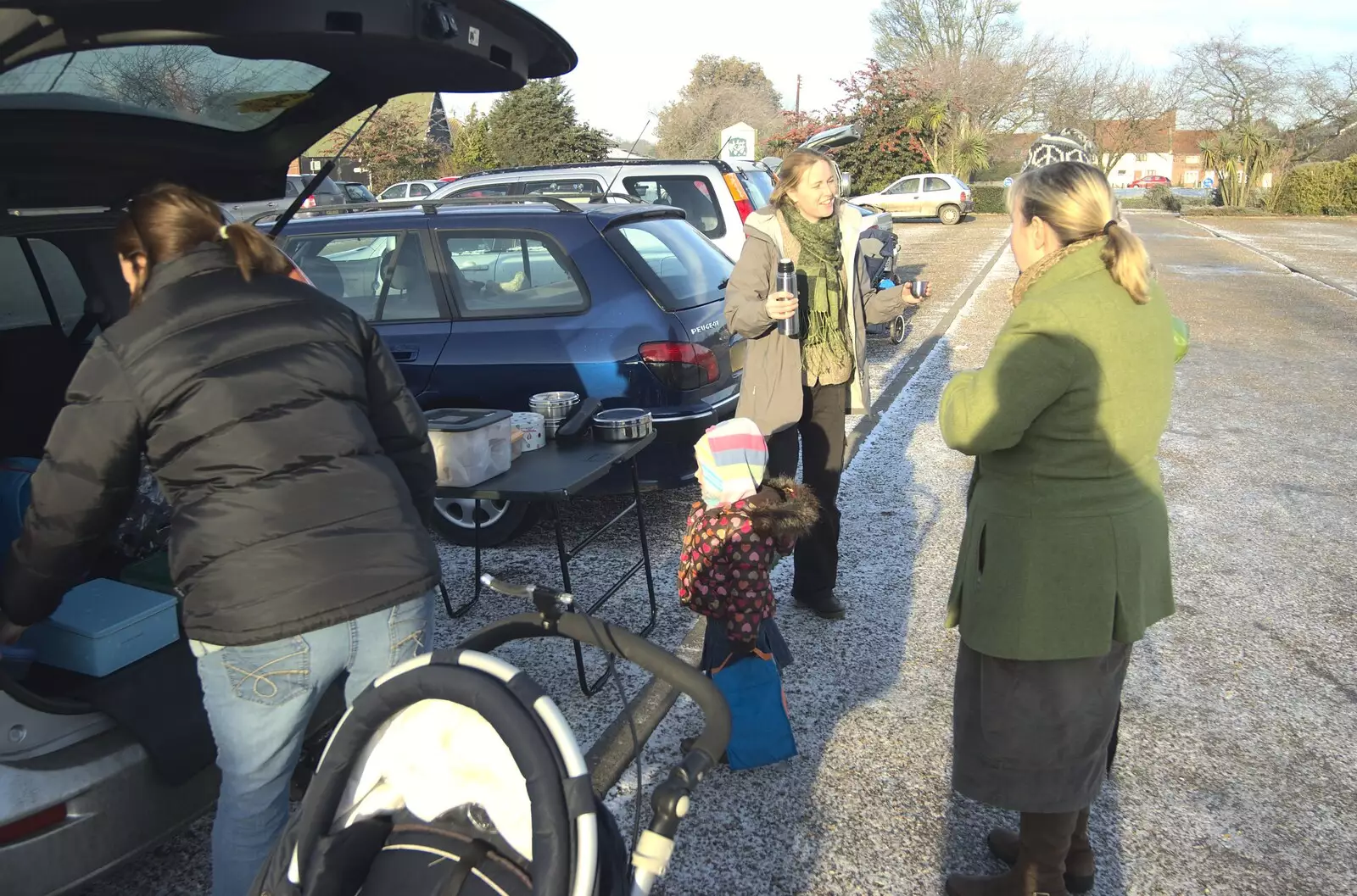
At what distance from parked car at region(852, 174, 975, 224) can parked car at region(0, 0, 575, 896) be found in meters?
31.0

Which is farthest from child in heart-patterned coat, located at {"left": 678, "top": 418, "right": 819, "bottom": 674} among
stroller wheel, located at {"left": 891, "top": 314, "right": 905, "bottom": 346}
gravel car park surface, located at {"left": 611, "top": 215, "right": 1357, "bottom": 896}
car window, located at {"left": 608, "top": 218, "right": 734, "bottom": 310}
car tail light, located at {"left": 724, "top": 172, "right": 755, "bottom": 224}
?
stroller wheel, located at {"left": 891, "top": 314, "right": 905, "bottom": 346}

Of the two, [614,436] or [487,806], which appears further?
[614,436]

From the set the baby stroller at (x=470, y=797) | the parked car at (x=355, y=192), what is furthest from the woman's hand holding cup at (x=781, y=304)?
the parked car at (x=355, y=192)

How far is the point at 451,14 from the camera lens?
2193mm

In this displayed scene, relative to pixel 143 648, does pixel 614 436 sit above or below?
above

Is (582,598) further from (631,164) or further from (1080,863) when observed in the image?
(631,164)

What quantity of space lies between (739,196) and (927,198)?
83.5 ft

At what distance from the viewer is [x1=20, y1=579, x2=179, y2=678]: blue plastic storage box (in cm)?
252

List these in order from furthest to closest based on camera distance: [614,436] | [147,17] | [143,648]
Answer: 1. [614,436]
2. [143,648]
3. [147,17]

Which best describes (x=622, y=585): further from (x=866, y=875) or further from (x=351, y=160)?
(x=351, y=160)

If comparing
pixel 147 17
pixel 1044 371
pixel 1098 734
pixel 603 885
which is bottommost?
pixel 1098 734

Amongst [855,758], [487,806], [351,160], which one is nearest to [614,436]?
[855,758]

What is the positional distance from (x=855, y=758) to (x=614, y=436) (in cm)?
168

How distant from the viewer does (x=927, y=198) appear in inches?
1293
